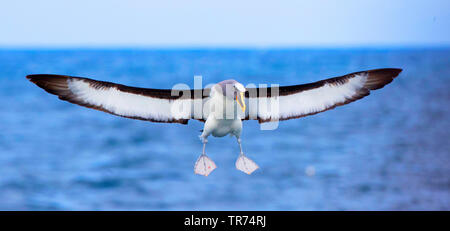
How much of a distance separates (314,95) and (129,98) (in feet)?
10.5

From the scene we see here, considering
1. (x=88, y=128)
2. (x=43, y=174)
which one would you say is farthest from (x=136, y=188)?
(x=88, y=128)

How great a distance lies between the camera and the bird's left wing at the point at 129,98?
27.2 ft

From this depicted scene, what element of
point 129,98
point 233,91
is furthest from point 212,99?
point 129,98

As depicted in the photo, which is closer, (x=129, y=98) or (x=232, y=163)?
(x=129, y=98)

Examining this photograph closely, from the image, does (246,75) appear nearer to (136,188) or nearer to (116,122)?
(116,122)

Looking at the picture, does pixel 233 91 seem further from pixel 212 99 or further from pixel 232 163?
pixel 232 163

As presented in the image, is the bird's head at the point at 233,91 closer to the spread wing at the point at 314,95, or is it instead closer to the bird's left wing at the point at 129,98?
the spread wing at the point at 314,95

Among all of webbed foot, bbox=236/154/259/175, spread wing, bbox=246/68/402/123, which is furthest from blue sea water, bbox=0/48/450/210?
spread wing, bbox=246/68/402/123

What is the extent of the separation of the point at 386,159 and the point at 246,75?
7468 cm

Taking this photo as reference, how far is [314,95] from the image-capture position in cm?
923

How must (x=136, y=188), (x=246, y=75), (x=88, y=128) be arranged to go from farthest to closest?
(x=246, y=75)
(x=88, y=128)
(x=136, y=188)

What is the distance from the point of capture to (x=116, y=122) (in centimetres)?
7769

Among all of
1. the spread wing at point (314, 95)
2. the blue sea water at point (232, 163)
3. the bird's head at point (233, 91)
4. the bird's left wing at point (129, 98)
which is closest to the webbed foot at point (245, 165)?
the spread wing at point (314, 95)

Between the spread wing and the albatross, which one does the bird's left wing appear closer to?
the albatross
